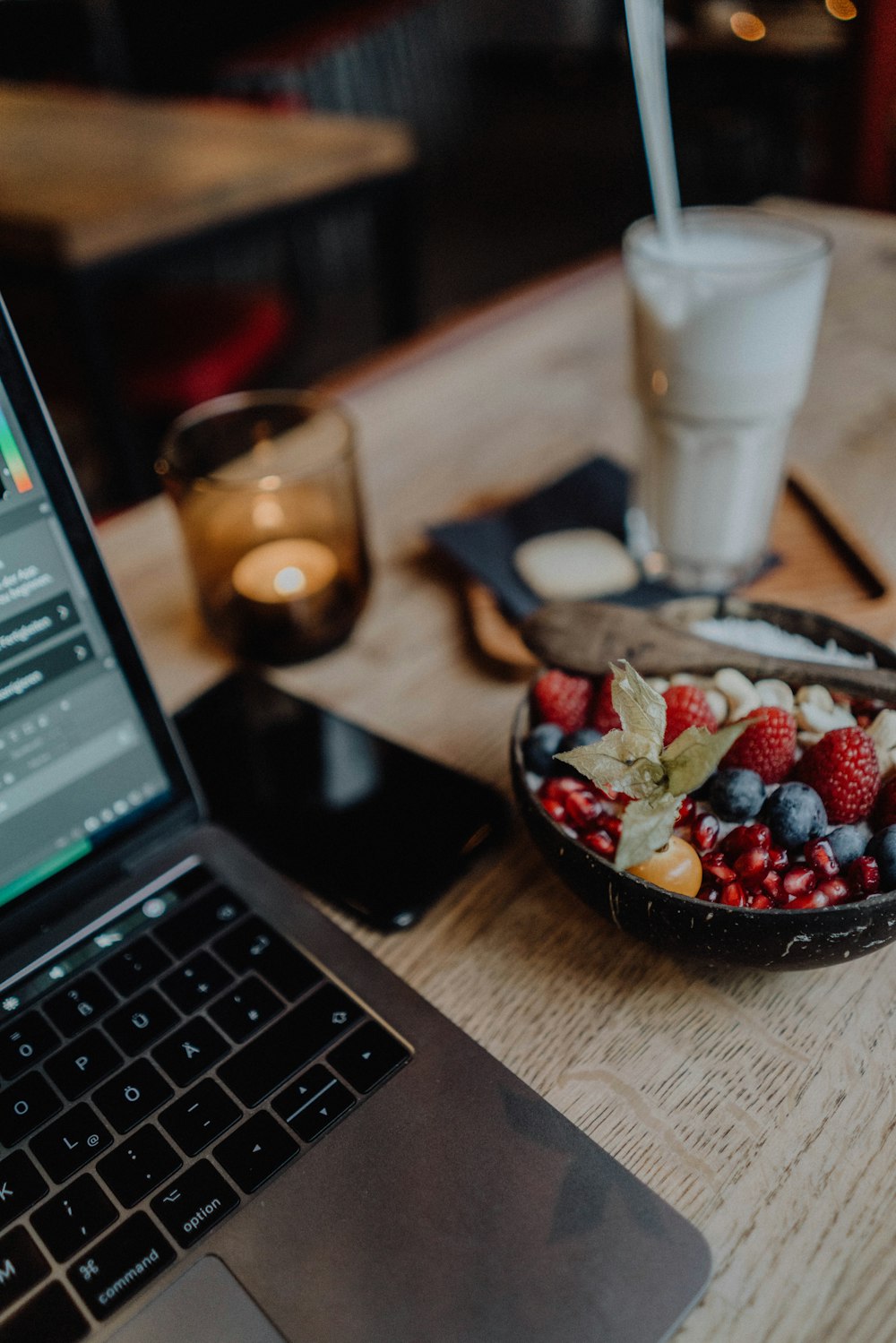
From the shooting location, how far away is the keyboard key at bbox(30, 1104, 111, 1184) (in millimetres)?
358

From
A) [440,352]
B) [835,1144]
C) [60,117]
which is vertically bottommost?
[835,1144]

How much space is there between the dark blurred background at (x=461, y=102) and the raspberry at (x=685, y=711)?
5.81 feet

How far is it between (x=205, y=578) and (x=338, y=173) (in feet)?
4.60

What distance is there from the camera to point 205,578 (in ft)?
2.07

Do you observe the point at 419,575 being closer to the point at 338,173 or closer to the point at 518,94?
the point at 338,173

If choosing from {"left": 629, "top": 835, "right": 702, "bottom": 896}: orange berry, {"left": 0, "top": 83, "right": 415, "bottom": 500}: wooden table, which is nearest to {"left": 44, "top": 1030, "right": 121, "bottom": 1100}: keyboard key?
{"left": 629, "top": 835, "right": 702, "bottom": 896}: orange berry

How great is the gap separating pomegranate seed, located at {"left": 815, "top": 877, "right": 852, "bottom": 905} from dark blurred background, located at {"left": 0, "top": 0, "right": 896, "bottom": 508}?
6.12 feet

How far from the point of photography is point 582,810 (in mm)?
410

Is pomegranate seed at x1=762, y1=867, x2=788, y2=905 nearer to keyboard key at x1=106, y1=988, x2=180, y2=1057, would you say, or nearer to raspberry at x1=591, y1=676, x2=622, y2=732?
raspberry at x1=591, y1=676, x2=622, y2=732

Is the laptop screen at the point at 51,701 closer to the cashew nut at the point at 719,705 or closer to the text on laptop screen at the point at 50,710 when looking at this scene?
the text on laptop screen at the point at 50,710

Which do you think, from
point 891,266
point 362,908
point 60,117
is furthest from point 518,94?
point 362,908

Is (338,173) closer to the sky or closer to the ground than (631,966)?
closer to the sky

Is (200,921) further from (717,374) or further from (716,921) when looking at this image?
(717,374)

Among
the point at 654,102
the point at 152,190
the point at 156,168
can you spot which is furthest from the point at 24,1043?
the point at 156,168
